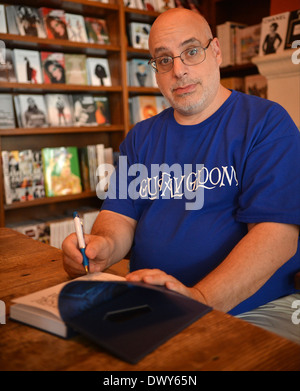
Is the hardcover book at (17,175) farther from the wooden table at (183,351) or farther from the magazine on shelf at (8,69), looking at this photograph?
the wooden table at (183,351)

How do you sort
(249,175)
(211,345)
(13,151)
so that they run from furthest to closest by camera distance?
(13,151) → (249,175) → (211,345)

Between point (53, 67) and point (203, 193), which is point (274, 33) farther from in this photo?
point (203, 193)

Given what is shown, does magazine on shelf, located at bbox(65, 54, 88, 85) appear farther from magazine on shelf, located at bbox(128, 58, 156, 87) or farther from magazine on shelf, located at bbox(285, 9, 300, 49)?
magazine on shelf, located at bbox(285, 9, 300, 49)

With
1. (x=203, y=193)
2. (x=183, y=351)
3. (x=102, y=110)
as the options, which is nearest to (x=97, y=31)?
(x=102, y=110)

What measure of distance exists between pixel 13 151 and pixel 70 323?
2340 mm

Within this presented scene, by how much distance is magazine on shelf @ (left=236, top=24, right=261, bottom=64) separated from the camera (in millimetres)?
3217

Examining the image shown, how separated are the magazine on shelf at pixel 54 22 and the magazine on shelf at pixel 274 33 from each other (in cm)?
140

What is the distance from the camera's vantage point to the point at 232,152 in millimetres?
1195

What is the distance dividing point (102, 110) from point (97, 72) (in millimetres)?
297

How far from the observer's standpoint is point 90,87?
9.99 feet

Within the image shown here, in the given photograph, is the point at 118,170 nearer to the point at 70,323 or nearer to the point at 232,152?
the point at 232,152

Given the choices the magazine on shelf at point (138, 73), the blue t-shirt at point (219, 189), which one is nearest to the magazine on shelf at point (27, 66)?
the magazine on shelf at point (138, 73)

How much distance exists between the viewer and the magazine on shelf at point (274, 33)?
257 cm

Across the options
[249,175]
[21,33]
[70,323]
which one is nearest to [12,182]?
[21,33]
